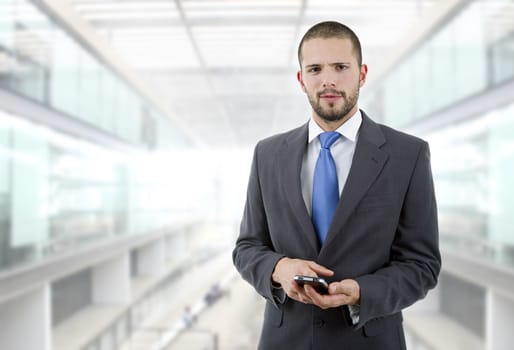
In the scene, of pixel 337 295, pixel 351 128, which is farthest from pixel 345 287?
pixel 351 128

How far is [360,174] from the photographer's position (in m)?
1.06

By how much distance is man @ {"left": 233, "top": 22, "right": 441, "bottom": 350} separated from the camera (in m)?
1.04

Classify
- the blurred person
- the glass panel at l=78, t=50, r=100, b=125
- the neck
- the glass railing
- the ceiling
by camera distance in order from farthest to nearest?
the blurred person → the glass panel at l=78, t=50, r=100, b=125 → the ceiling → the glass railing → the neck

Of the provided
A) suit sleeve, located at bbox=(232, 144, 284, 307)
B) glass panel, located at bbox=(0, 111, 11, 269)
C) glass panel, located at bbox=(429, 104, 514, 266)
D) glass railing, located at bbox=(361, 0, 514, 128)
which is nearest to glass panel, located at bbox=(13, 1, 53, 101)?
glass panel, located at bbox=(0, 111, 11, 269)

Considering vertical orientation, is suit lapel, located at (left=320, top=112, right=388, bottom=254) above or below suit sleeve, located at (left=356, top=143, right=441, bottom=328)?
above

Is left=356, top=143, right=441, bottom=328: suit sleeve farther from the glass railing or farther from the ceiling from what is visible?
the ceiling

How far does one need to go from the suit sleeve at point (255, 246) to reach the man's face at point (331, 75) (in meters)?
0.24

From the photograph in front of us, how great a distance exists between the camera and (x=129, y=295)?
1088 cm

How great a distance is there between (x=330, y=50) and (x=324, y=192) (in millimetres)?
305

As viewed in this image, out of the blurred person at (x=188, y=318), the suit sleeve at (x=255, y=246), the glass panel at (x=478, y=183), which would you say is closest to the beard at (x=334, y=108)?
the suit sleeve at (x=255, y=246)

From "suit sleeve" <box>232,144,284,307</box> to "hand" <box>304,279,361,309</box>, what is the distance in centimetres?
14

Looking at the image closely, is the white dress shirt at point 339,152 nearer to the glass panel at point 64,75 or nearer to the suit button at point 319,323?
the suit button at point 319,323

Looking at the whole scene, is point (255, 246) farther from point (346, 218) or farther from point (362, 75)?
point (362, 75)

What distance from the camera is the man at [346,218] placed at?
1.04 m
